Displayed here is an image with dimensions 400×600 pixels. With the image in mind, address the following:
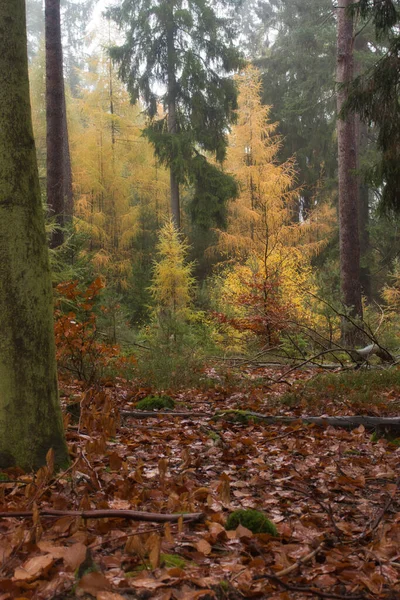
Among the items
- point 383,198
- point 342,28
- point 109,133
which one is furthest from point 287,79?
point 383,198

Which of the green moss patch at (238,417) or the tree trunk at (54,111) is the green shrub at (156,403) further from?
the tree trunk at (54,111)

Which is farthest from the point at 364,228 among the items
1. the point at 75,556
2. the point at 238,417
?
the point at 75,556

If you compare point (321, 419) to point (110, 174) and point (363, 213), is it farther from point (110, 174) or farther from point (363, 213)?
point (363, 213)

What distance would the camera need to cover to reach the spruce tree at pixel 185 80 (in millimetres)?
18516

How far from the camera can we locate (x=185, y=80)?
61.3 feet

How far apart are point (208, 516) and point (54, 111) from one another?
915 cm

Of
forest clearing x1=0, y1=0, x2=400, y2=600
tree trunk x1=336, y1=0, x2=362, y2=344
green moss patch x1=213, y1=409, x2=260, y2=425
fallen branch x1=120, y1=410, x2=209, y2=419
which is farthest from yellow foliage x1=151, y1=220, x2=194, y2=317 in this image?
green moss patch x1=213, y1=409, x2=260, y2=425

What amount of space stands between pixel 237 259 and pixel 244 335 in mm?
9414

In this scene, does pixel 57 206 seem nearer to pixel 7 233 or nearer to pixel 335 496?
pixel 7 233

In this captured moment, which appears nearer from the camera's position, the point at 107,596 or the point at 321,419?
the point at 107,596

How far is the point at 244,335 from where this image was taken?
466 inches

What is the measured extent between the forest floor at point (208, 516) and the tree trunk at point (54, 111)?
20.1ft

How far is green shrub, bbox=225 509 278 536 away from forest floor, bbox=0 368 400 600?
0.06 meters

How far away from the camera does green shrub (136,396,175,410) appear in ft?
19.2
